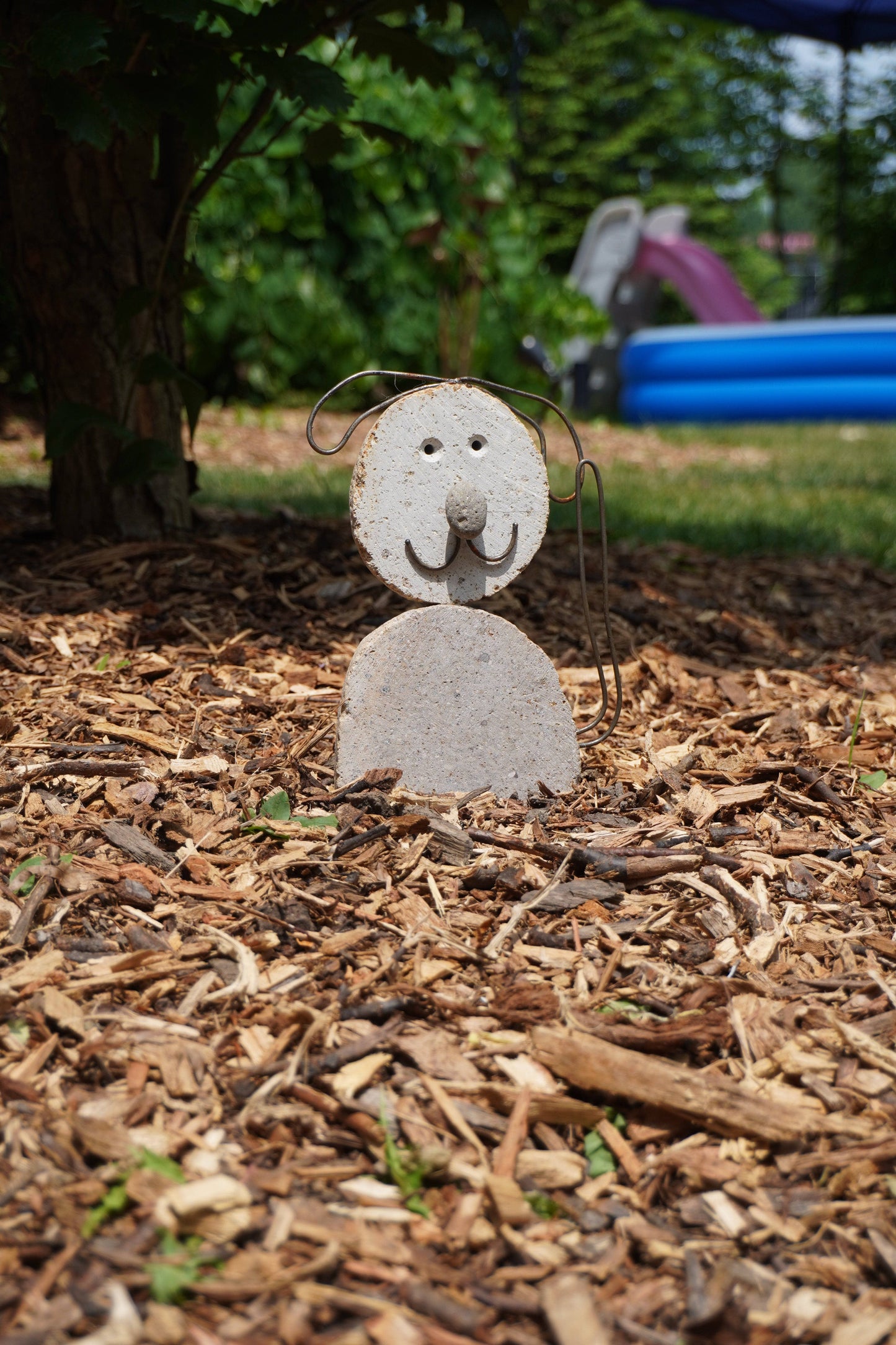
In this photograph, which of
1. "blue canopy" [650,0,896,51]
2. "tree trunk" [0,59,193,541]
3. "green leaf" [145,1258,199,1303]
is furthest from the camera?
"blue canopy" [650,0,896,51]

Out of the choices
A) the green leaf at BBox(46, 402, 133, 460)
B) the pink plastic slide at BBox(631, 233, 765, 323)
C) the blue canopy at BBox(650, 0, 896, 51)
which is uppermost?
the blue canopy at BBox(650, 0, 896, 51)

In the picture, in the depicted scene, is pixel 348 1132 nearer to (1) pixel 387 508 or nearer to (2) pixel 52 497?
(1) pixel 387 508

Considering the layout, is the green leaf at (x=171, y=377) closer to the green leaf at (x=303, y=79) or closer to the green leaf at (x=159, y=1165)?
the green leaf at (x=303, y=79)

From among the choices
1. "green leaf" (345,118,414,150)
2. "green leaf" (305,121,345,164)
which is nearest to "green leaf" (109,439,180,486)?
"green leaf" (305,121,345,164)

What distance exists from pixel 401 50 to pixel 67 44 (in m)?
1.10

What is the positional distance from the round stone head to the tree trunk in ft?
4.57

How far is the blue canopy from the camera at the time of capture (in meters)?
7.84

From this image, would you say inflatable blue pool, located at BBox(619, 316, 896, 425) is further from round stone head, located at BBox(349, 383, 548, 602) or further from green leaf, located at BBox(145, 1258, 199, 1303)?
green leaf, located at BBox(145, 1258, 199, 1303)

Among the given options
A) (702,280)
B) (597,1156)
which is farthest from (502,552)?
(702,280)

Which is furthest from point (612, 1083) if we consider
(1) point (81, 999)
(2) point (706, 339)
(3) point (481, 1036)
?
(2) point (706, 339)

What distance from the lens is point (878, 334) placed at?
986 cm

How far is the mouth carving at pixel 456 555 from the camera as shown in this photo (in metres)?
2.23

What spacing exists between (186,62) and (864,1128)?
2.99m

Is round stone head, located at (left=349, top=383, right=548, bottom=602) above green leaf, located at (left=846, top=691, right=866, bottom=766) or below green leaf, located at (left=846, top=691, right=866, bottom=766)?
above
